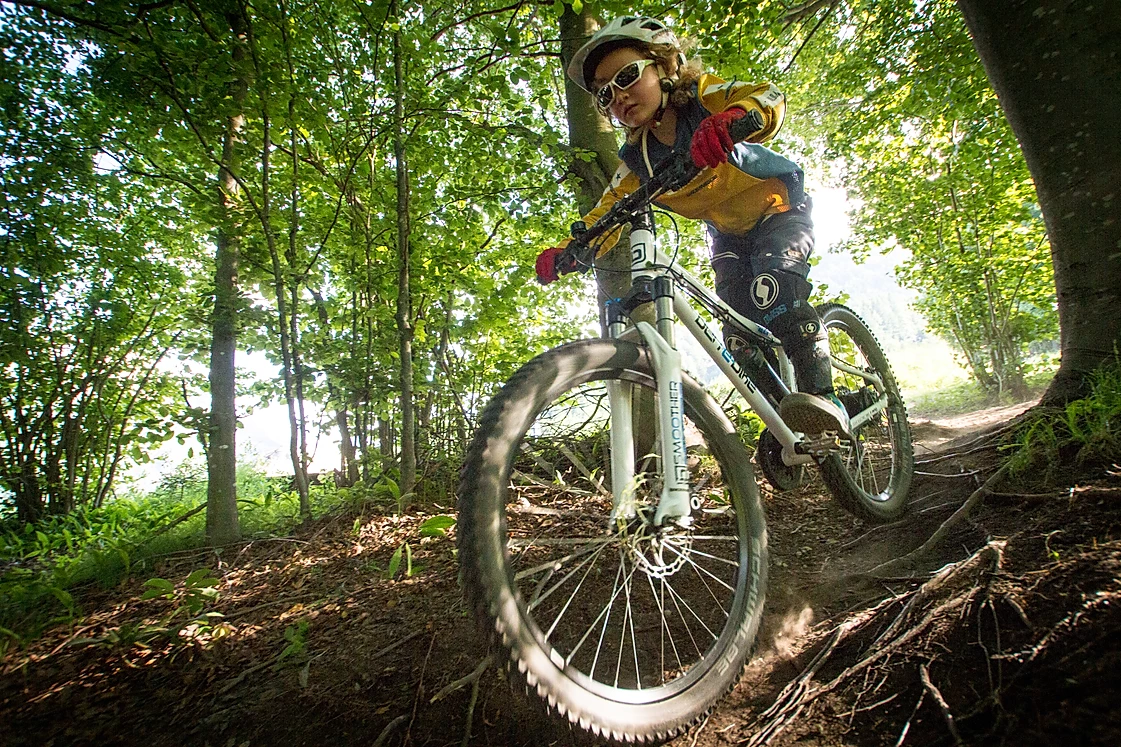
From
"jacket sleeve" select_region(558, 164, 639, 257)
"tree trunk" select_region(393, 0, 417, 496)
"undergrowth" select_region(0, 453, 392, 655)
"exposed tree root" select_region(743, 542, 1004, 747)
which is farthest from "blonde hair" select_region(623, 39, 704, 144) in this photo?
"undergrowth" select_region(0, 453, 392, 655)

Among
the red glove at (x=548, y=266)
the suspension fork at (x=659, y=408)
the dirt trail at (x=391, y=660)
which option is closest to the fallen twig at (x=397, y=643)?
the dirt trail at (x=391, y=660)

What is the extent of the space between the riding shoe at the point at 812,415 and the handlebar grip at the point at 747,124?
115 centimetres

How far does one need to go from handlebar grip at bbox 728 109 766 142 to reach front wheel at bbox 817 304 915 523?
60.2 inches

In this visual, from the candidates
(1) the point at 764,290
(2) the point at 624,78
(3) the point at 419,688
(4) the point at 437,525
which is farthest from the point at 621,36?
(3) the point at 419,688

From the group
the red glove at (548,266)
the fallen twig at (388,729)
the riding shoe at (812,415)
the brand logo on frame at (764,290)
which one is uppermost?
the red glove at (548,266)

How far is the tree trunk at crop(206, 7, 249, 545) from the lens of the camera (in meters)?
3.11

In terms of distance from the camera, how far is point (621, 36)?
6.38ft

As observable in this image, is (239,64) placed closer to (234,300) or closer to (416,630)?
(234,300)

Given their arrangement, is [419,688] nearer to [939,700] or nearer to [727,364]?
[939,700]

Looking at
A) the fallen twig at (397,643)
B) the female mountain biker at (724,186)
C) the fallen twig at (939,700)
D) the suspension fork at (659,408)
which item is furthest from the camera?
the female mountain biker at (724,186)

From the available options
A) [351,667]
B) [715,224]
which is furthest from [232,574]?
[715,224]

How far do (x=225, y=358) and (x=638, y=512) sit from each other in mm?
3395

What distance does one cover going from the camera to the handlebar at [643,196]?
152cm

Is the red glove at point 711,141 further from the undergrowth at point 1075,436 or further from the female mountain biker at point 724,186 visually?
the undergrowth at point 1075,436
